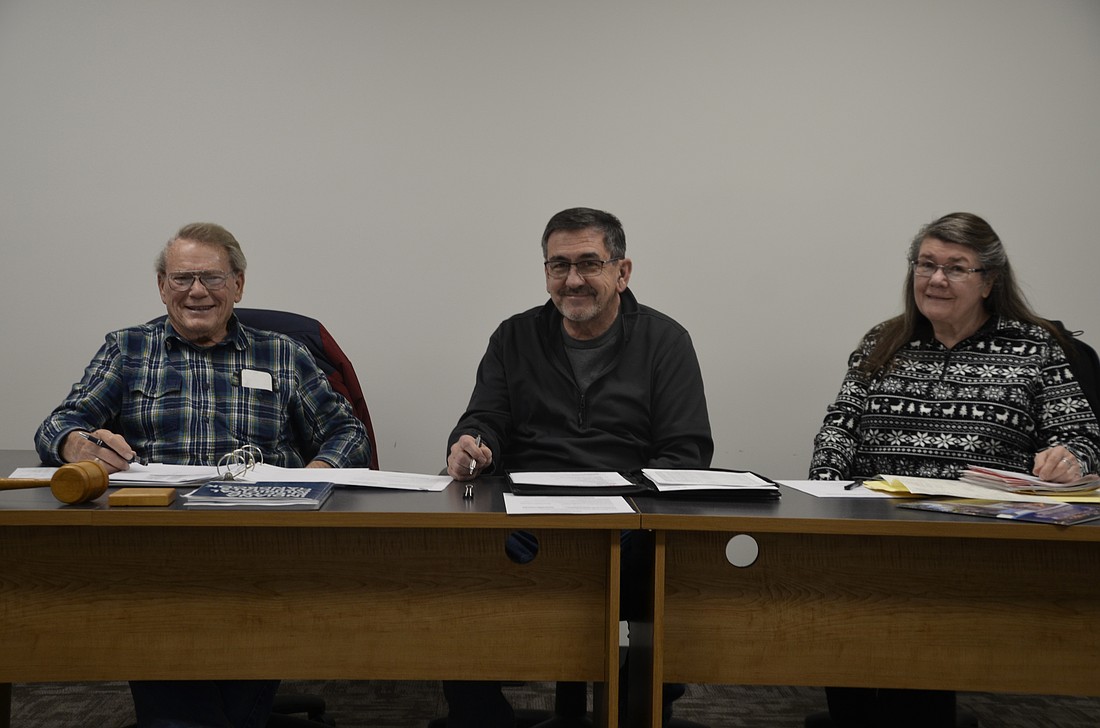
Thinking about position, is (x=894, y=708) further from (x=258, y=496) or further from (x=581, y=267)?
(x=258, y=496)

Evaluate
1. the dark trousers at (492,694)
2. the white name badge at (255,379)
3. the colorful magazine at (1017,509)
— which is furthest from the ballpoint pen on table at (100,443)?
the colorful magazine at (1017,509)

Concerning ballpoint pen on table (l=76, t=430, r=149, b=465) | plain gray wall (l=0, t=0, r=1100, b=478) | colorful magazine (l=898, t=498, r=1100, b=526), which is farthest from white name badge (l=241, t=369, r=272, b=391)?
colorful magazine (l=898, t=498, r=1100, b=526)

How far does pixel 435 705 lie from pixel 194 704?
41.7 inches

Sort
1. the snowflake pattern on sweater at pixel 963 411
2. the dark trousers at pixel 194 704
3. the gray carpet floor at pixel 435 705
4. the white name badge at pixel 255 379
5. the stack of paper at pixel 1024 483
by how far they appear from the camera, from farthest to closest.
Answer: the gray carpet floor at pixel 435 705 → the white name badge at pixel 255 379 → the snowflake pattern on sweater at pixel 963 411 → the stack of paper at pixel 1024 483 → the dark trousers at pixel 194 704

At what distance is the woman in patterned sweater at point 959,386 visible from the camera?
7.01 ft

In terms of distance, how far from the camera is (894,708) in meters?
1.91

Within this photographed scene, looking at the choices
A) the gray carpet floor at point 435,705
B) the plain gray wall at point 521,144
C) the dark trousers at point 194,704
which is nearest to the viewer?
the dark trousers at point 194,704

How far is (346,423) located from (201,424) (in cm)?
36

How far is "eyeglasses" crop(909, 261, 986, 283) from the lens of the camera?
2170 millimetres

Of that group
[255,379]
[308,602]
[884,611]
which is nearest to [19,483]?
[308,602]

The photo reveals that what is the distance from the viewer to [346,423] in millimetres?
2309

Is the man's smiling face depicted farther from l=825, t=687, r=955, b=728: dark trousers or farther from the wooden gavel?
l=825, t=687, r=955, b=728: dark trousers

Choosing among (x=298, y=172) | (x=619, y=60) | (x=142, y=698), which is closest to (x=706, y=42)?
(x=619, y=60)

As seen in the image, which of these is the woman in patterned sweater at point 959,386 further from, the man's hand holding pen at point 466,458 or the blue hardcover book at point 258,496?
the blue hardcover book at point 258,496
